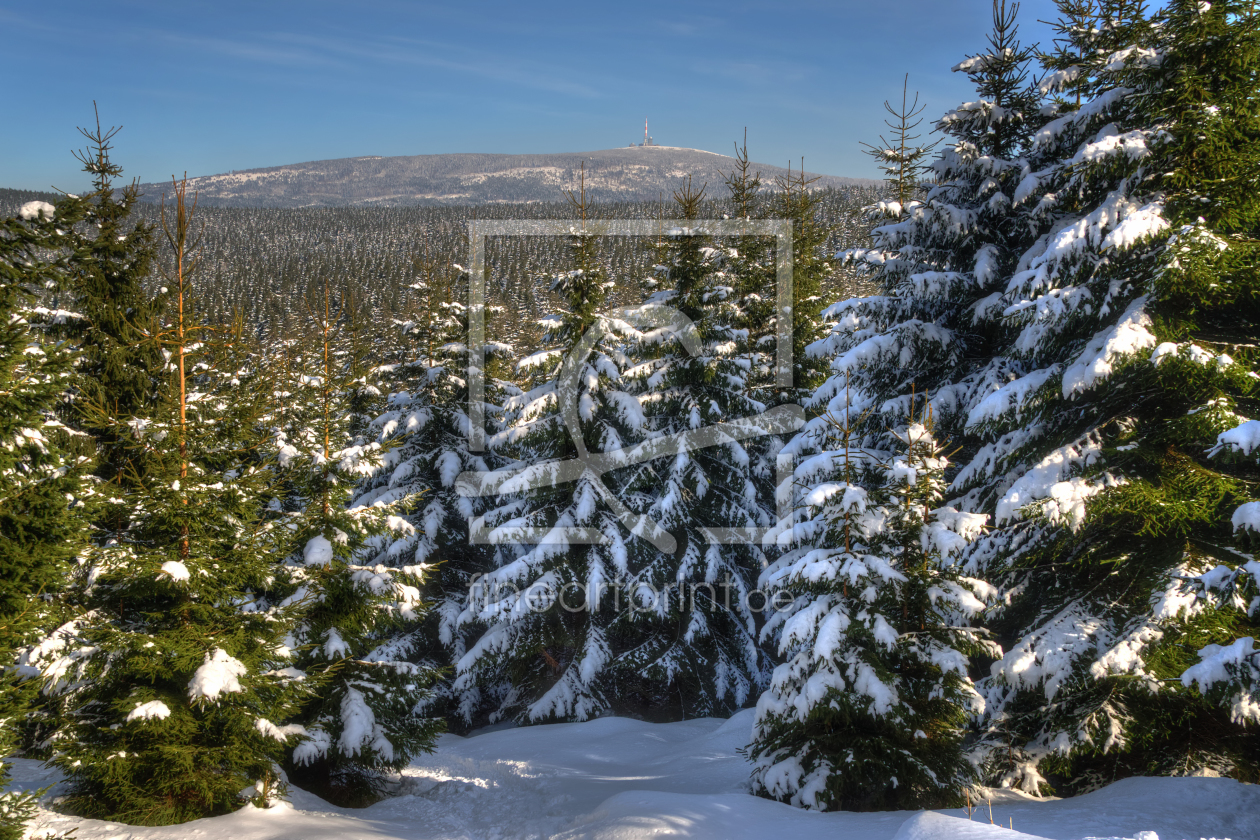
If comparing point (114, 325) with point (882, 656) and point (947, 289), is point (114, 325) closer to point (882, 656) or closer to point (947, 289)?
point (882, 656)

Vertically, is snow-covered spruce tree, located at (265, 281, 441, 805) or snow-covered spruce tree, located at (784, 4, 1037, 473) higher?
snow-covered spruce tree, located at (784, 4, 1037, 473)

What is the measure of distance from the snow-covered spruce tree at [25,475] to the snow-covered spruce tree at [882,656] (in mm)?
7400

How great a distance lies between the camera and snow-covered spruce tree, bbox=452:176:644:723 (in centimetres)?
1515

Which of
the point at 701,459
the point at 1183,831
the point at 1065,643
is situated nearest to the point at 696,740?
the point at 701,459

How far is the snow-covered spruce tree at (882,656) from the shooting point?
8.07 m

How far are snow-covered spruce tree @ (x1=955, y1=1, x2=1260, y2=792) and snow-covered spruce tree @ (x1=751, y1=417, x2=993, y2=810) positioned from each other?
0.91 m

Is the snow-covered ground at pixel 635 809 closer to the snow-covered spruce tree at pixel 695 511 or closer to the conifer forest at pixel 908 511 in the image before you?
the conifer forest at pixel 908 511

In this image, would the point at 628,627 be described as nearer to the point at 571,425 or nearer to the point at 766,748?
the point at 571,425

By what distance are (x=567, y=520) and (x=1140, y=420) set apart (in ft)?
35.1

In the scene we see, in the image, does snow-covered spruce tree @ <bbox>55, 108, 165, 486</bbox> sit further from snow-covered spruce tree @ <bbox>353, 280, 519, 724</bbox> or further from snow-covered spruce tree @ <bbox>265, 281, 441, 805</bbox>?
snow-covered spruce tree @ <bbox>353, 280, 519, 724</bbox>

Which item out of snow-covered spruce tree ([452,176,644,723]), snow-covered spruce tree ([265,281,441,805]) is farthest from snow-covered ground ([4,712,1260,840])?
snow-covered spruce tree ([452,176,644,723])

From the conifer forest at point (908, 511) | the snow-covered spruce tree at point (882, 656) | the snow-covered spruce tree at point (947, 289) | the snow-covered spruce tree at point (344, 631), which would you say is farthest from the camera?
the snow-covered spruce tree at point (947, 289)

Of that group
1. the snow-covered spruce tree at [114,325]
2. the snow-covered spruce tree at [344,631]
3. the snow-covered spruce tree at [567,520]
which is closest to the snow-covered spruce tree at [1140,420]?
the snow-covered spruce tree at [567,520]

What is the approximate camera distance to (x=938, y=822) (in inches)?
231
